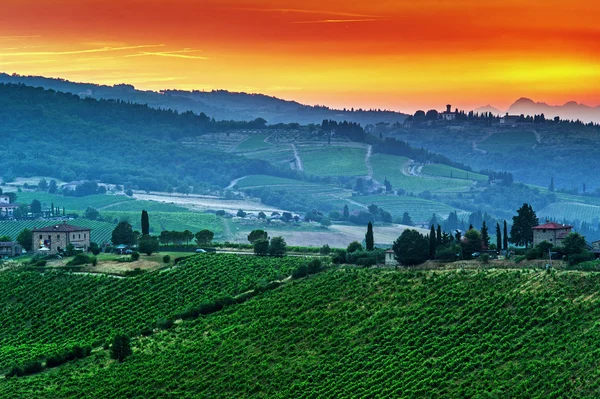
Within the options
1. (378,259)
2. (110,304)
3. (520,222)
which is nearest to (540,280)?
(378,259)

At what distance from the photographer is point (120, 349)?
80750 mm

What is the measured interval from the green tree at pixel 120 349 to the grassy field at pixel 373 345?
603mm

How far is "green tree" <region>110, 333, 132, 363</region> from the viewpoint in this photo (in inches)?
3177

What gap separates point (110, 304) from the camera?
94.3 meters

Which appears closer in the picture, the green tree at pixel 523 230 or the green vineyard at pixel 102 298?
the green vineyard at pixel 102 298

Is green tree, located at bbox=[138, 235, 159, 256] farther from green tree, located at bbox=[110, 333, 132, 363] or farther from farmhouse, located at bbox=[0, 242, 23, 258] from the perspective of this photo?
green tree, located at bbox=[110, 333, 132, 363]

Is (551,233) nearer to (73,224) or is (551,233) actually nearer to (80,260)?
(80,260)

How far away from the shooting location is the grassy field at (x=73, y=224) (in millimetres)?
168200

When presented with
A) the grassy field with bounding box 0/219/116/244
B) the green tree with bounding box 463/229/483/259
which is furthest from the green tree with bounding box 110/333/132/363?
the grassy field with bounding box 0/219/116/244

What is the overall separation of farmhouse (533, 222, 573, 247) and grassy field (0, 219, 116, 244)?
76094 mm

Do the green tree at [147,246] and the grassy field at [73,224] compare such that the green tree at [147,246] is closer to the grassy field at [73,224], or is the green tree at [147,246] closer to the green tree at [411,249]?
the green tree at [411,249]

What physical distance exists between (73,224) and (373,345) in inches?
4209

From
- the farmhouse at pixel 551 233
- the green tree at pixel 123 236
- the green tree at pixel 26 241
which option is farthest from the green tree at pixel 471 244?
the green tree at pixel 26 241

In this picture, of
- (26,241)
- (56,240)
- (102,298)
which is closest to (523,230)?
(102,298)
